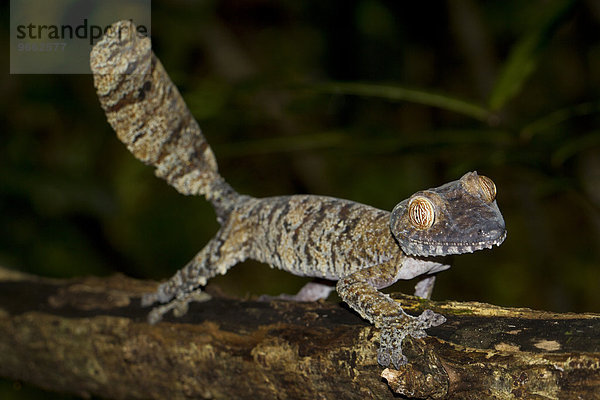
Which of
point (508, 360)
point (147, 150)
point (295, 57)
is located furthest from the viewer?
point (295, 57)

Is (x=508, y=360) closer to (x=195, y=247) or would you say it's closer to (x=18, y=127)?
(x=195, y=247)

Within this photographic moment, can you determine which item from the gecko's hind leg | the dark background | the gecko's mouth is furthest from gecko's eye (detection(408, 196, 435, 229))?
the dark background

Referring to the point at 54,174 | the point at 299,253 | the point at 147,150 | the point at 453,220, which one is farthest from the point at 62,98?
the point at 453,220

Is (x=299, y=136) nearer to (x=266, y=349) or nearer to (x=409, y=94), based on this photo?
(x=409, y=94)

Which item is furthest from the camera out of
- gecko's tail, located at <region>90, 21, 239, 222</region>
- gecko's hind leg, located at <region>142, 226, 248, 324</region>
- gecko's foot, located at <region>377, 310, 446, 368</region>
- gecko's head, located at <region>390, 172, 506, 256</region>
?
gecko's hind leg, located at <region>142, 226, 248, 324</region>

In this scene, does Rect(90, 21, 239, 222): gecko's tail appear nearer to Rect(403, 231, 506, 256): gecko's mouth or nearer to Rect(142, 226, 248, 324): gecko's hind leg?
Rect(142, 226, 248, 324): gecko's hind leg

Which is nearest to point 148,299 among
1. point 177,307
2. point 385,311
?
point 177,307
